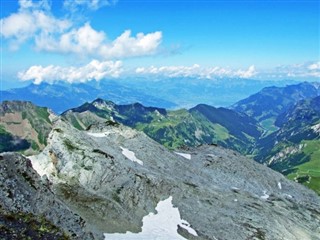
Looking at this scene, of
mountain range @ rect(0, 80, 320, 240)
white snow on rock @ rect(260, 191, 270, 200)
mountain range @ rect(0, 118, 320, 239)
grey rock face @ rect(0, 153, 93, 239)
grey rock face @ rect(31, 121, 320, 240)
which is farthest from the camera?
white snow on rock @ rect(260, 191, 270, 200)

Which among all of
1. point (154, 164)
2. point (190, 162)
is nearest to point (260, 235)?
point (154, 164)

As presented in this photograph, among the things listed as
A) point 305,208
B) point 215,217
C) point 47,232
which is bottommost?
point 305,208

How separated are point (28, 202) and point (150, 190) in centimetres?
3371

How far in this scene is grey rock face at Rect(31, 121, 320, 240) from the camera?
6844cm

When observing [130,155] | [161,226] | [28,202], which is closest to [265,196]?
[130,155]

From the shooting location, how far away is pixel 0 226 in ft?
115

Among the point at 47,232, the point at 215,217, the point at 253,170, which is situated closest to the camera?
the point at 47,232

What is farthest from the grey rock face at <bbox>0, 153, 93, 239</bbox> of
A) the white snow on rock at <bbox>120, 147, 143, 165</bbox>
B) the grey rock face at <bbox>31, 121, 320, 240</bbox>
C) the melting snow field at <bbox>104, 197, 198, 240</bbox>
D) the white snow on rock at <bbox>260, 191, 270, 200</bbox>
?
the white snow on rock at <bbox>260, 191, 270, 200</bbox>

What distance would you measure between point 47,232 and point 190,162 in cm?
7409

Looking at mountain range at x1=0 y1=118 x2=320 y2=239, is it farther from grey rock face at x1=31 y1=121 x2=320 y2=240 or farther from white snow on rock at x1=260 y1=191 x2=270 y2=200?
white snow on rock at x1=260 y1=191 x2=270 y2=200

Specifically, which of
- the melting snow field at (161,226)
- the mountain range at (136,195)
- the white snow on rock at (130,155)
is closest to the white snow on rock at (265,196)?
the mountain range at (136,195)

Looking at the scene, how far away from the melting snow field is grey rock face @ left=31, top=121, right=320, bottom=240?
3.80 ft

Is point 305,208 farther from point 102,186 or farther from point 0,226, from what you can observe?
point 0,226

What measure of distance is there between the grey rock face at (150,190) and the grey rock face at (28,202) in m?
9.65
